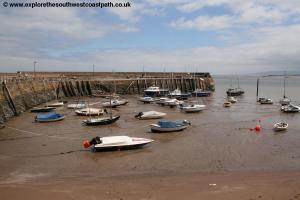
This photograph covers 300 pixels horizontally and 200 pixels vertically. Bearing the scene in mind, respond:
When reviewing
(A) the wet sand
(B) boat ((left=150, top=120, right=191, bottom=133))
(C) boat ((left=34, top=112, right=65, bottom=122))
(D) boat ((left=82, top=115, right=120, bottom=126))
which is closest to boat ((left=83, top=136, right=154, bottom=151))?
(A) the wet sand

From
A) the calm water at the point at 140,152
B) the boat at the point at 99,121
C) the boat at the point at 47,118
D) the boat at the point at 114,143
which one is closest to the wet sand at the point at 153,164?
the calm water at the point at 140,152

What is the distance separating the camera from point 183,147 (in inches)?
1152

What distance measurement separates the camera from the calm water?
22.7 m

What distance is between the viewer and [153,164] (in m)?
24.1

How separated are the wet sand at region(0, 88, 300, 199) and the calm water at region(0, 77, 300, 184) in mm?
57

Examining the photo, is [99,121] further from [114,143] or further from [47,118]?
[114,143]

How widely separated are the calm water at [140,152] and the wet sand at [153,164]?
0.19 feet

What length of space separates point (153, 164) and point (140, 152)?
11.1 feet

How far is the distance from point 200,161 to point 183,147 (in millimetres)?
4474

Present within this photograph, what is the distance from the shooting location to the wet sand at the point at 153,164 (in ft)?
60.8

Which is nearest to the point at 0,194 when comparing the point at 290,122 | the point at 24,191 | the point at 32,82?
the point at 24,191

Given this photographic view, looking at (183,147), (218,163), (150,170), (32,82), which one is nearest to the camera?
(150,170)

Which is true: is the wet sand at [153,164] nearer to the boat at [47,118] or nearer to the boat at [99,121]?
the boat at [99,121]

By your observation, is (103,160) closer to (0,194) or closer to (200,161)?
(200,161)
